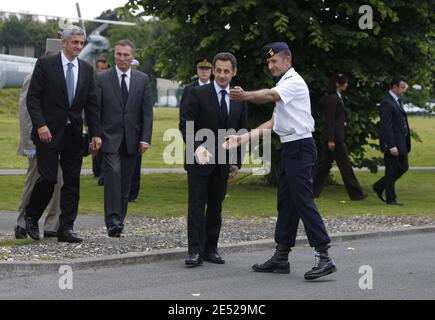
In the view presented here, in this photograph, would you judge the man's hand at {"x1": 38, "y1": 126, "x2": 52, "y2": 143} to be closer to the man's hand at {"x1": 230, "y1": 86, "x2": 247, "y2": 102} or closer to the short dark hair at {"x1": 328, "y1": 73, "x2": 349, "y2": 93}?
the man's hand at {"x1": 230, "y1": 86, "x2": 247, "y2": 102}

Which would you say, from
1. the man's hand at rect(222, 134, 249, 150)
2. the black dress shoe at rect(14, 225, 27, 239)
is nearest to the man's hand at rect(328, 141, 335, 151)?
the black dress shoe at rect(14, 225, 27, 239)

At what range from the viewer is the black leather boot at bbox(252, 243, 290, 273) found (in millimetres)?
9328

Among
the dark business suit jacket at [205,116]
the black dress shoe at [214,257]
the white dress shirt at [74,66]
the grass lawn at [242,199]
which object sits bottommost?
the grass lawn at [242,199]

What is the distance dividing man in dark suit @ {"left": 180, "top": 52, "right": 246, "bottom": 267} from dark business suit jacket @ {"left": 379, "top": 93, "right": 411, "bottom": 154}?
6.58 meters

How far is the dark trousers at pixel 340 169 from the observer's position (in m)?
16.8

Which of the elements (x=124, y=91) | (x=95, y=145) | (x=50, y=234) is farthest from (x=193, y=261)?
(x=124, y=91)

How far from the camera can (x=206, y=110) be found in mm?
9641

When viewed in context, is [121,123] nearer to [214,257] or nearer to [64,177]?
[64,177]

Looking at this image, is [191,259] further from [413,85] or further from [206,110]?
[413,85]

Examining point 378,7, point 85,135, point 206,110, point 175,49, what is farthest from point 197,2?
point 206,110

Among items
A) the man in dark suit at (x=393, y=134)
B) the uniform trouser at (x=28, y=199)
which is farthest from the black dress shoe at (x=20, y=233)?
the man in dark suit at (x=393, y=134)

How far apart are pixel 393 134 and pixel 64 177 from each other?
6.98 metres

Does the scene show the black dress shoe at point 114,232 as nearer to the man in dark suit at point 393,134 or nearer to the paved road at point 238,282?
the paved road at point 238,282

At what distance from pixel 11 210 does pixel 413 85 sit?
27.0ft
